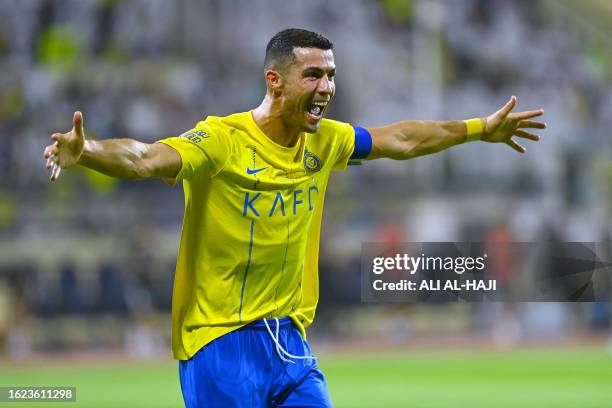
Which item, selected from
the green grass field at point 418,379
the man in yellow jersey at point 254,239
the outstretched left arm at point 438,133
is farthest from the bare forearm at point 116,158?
the green grass field at point 418,379

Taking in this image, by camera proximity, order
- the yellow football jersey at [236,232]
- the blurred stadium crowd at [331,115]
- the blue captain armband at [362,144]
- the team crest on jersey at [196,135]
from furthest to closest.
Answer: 1. the blurred stadium crowd at [331,115]
2. the blue captain armband at [362,144]
3. the yellow football jersey at [236,232]
4. the team crest on jersey at [196,135]

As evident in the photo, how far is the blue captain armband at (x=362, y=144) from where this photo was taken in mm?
5547

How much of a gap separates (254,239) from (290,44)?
3.10 ft

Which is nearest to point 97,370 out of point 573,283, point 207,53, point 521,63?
point 573,283

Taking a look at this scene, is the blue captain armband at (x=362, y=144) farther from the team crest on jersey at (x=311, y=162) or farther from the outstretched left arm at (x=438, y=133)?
the team crest on jersey at (x=311, y=162)

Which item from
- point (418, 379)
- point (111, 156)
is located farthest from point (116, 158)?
point (418, 379)

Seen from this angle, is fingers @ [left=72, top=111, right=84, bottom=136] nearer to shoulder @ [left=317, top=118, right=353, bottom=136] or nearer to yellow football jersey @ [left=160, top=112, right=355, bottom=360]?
yellow football jersey @ [left=160, top=112, right=355, bottom=360]

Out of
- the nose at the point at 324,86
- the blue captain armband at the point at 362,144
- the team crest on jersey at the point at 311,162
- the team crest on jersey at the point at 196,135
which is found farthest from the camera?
the blue captain armband at the point at 362,144

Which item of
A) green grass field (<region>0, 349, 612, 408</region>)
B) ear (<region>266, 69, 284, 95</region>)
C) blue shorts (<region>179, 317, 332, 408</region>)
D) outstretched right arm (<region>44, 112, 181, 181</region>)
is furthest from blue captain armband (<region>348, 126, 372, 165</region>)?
green grass field (<region>0, 349, 612, 408</region>)

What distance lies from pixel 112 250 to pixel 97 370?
13.6 ft

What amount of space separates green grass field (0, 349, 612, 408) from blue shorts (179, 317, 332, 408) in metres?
6.27

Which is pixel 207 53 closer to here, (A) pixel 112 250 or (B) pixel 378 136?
(A) pixel 112 250

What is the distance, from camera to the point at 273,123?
201 inches

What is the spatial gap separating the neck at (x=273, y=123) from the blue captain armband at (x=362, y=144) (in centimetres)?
48
